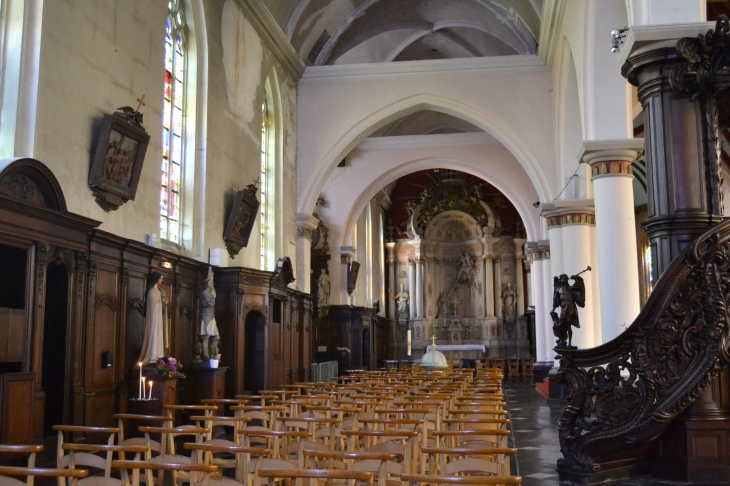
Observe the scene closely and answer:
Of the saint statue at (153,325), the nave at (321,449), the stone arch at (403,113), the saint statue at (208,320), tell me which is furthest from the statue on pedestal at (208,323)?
the stone arch at (403,113)

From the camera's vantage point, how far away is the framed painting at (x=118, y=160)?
10766mm

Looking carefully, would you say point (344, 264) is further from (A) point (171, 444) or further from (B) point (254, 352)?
(A) point (171, 444)

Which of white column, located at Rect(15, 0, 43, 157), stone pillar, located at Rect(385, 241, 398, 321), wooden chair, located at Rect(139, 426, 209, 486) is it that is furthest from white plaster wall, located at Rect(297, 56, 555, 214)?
wooden chair, located at Rect(139, 426, 209, 486)

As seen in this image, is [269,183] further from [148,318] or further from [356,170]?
[148,318]

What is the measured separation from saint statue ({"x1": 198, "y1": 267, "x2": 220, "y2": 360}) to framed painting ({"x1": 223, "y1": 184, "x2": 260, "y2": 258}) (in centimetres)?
193

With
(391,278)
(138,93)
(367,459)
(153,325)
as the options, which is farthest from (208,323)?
(391,278)

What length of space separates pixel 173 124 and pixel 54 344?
5.39 meters

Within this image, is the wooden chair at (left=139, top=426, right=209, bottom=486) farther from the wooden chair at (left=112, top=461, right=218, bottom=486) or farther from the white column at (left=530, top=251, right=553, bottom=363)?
the white column at (left=530, top=251, right=553, bottom=363)

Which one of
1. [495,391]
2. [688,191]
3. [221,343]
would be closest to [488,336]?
[221,343]

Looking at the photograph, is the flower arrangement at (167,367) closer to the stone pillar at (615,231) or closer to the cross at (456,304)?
the stone pillar at (615,231)

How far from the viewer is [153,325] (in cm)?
1155

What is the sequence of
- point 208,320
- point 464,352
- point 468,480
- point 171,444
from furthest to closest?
point 464,352 → point 208,320 → point 171,444 → point 468,480

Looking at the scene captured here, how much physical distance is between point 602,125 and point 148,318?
7.59 metres

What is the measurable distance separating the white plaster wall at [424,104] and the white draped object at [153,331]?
8.99m
